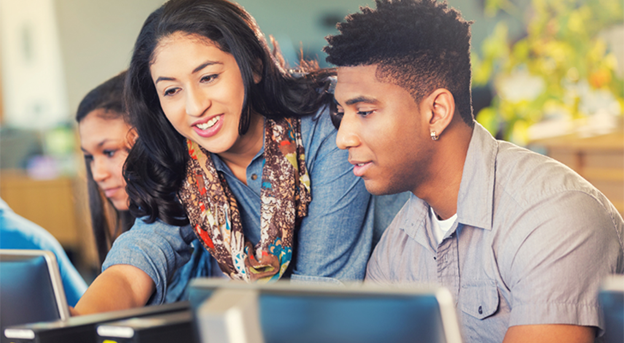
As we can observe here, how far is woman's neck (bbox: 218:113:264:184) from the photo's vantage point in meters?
1.43

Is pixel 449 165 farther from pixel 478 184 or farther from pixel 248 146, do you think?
pixel 248 146

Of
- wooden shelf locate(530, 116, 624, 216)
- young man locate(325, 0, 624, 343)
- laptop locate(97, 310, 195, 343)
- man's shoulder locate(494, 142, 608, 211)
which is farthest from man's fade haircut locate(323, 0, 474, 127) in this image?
wooden shelf locate(530, 116, 624, 216)

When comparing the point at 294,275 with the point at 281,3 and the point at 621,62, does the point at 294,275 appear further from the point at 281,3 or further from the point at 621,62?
the point at 281,3

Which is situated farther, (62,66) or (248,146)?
(62,66)

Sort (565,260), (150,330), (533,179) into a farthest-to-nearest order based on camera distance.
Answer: (533,179)
(565,260)
(150,330)

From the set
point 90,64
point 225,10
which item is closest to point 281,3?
point 90,64

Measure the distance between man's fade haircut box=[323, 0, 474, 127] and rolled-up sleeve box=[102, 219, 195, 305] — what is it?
0.64 metres

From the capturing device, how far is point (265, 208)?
1392 mm

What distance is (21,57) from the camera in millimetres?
4926

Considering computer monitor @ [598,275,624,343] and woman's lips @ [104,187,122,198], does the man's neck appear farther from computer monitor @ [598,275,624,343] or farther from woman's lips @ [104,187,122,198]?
woman's lips @ [104,187,122,198]

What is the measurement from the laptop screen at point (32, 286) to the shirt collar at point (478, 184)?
28.0 inches

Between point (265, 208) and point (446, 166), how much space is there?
47cm

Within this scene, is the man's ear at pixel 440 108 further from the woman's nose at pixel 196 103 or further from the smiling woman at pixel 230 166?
the woman's nose at pixel 196 103

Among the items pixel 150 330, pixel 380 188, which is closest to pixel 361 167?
pixel 380 188
